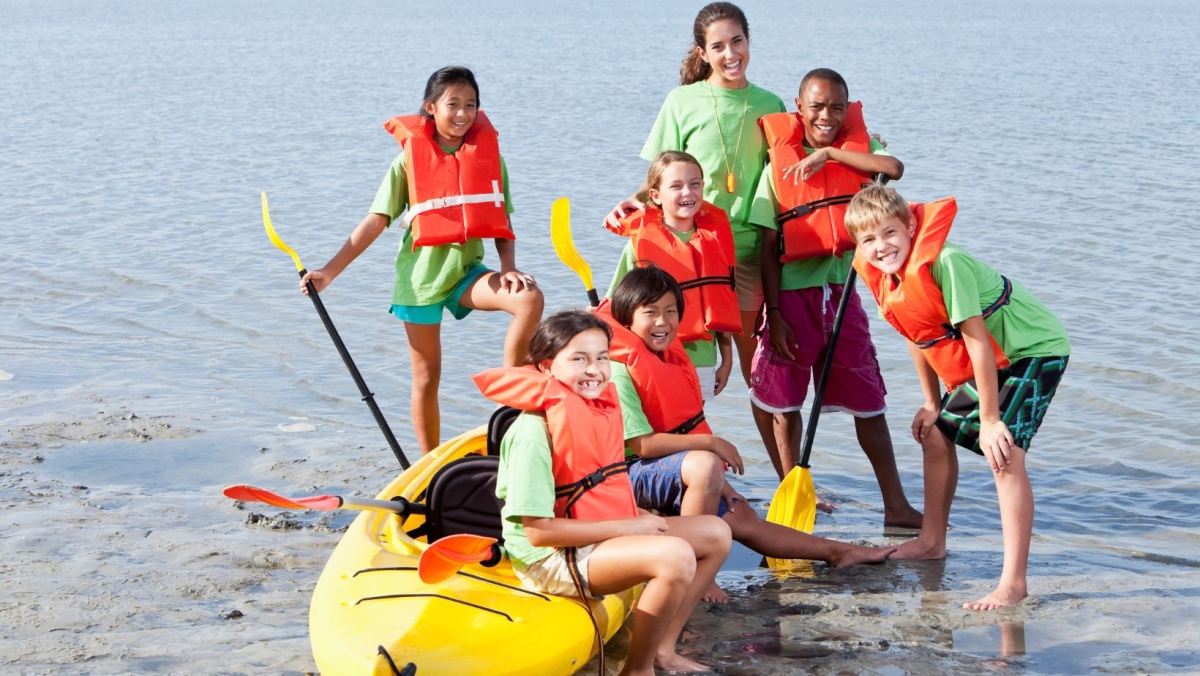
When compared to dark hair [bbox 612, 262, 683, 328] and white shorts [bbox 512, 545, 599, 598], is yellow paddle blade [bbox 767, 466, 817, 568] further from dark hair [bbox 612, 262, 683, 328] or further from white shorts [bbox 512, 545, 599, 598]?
white shorts [bbox 512, 545, 599, 598]

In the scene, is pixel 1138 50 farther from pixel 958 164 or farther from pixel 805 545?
pixel 805 545

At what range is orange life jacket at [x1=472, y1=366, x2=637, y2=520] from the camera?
351 cm

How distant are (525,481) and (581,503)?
20cm

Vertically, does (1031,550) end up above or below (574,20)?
below

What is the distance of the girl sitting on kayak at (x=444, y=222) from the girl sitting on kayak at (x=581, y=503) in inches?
49.1

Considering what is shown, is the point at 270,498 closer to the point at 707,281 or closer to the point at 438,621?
the point at 438,621

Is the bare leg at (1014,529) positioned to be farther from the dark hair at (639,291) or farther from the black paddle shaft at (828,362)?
the dark hair at (639,291)

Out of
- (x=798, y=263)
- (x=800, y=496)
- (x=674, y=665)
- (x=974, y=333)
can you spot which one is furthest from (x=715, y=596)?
(x=798, y=263)

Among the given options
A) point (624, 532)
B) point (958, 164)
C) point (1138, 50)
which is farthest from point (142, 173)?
point (1138, 50)

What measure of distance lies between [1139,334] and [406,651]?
6.31 metres

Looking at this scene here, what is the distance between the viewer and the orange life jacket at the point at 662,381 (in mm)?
4082

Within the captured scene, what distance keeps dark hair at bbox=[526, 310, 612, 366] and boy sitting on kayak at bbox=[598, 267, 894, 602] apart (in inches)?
17.8

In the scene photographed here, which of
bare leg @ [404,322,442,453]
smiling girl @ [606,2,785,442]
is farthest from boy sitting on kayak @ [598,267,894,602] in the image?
bare leg @ [404,322,442,453]

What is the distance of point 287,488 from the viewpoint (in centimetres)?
557
